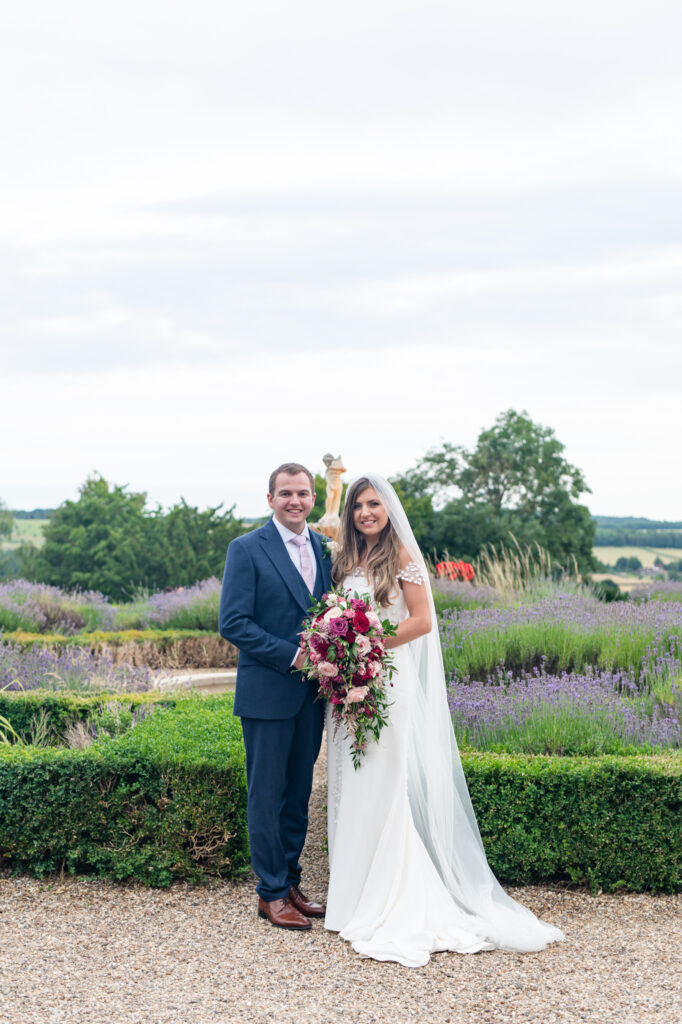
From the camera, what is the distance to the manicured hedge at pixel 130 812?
196 inches

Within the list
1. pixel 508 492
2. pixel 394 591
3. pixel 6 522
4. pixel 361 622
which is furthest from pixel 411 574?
pixel 6 522

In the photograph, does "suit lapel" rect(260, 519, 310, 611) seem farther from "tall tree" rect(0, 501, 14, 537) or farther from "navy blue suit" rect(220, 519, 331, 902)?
"tall tree" rect(0, 501, 14, 537)

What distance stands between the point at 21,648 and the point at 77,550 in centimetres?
1512

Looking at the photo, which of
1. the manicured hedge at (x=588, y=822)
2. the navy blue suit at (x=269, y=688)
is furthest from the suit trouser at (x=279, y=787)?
the manicured hedge at (x=588, y=822)

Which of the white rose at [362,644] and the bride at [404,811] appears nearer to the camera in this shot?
the white rose at [362,644]

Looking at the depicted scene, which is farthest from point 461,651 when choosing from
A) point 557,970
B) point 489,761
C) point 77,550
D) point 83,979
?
point 77,550

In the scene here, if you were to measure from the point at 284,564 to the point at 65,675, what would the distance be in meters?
4.34

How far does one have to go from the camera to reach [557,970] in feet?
13.4

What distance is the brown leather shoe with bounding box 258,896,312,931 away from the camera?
4.40 m

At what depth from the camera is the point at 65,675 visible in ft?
26.5

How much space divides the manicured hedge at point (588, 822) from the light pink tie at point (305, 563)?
4.99 ft

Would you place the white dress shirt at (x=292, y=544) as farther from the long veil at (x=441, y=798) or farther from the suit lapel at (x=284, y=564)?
the long veil at (x=441, y=798)

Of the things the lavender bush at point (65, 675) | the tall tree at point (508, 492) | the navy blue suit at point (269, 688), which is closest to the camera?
the navy blue suit at point (269, 688)

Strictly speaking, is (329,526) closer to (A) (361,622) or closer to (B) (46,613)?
(A) (361,622)
